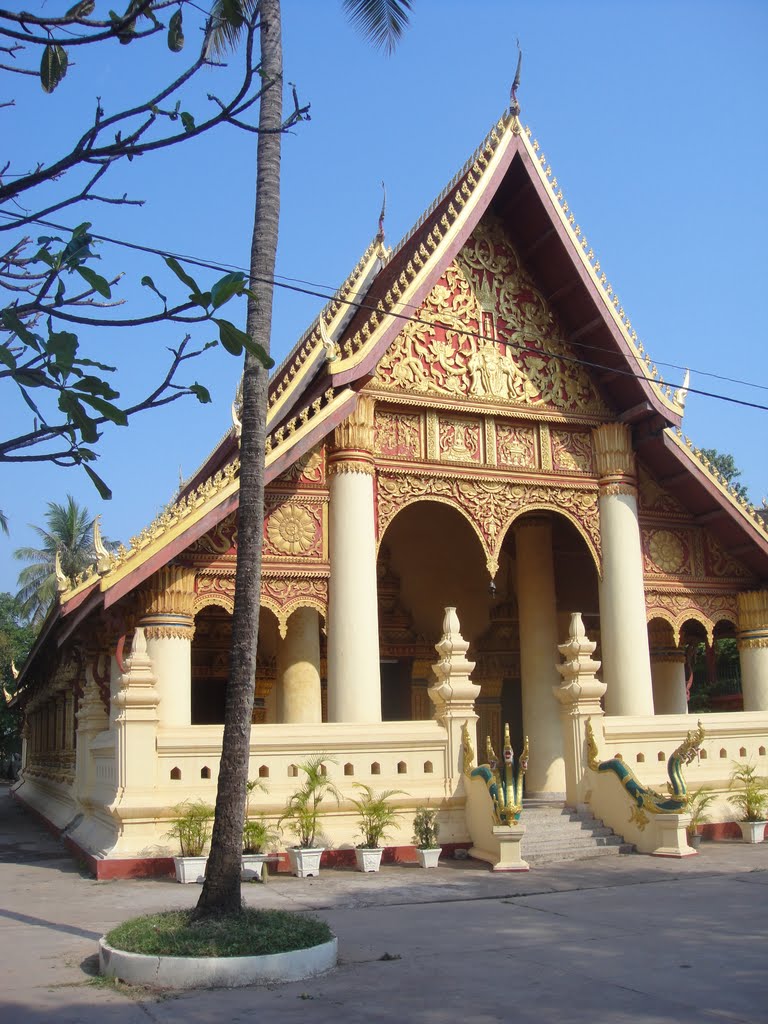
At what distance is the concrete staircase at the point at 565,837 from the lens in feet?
36.0

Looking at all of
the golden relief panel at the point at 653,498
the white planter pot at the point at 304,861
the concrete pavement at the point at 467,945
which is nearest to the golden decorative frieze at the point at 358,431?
the golden relief panel at the point at 653,498

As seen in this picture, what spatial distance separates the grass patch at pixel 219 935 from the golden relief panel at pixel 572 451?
8.55m

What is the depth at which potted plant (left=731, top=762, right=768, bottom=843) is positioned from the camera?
1229cm

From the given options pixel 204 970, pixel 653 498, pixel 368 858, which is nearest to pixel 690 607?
pixel 653 498

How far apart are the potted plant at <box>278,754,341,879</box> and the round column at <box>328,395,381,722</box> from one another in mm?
1138

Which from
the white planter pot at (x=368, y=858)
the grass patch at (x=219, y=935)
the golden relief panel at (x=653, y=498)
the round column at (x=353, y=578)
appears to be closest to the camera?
the grass patch at (x=219, y=935)

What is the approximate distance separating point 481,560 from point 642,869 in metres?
8.23

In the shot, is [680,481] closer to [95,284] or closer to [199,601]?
[199,601]

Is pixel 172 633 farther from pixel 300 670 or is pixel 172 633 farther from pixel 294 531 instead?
pixel 300 670

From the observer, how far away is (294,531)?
12422mm

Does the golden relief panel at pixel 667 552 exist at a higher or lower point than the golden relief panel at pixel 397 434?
lower

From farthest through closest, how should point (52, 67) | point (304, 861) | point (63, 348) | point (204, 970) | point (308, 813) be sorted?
point (308, 813) < point (304, 861) < point (204, 970) < point (52, 67) < point (63, 348)

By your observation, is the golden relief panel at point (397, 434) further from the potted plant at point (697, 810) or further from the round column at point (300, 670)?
the potted plant at point (697, 810)

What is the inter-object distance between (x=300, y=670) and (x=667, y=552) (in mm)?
5201
